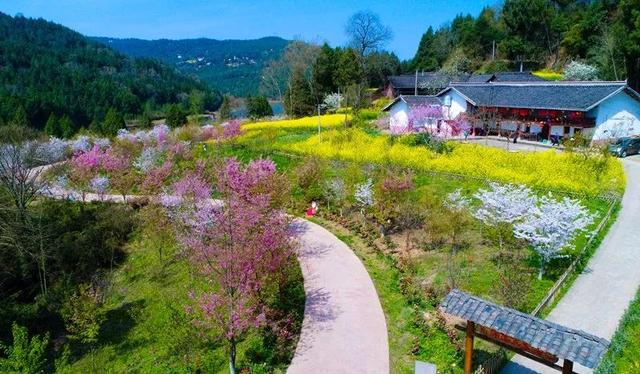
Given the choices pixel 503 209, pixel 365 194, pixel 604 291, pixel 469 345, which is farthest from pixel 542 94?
pixel 469 345

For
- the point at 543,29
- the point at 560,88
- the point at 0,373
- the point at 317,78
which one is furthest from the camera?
the point at 543,29

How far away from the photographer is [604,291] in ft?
41.2

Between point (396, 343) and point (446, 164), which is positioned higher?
point (446, 164)

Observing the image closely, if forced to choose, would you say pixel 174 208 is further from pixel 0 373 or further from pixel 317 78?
pixel 317 78

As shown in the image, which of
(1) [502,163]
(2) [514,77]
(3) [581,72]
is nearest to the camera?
(1) [502,163]

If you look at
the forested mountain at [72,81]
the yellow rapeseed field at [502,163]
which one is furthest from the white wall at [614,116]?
the forested mountain at [72,81]

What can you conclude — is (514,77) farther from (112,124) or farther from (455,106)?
(112,124)

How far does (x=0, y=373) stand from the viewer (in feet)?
34.4

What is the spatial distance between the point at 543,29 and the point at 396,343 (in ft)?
215

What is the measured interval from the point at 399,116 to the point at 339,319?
28584 millimetres

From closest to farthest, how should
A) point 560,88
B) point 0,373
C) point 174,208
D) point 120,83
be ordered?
point 0,373 < point 174,208 < point 560,88 < point 120,83

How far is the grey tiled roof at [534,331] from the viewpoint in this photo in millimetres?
6461

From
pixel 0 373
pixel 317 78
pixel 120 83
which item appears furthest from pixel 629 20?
pixel 120 83

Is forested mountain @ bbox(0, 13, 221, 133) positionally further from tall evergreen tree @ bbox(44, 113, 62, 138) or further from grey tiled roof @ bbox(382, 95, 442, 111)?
grey tiled roof @ bbox(382, 95, 442, 111)
